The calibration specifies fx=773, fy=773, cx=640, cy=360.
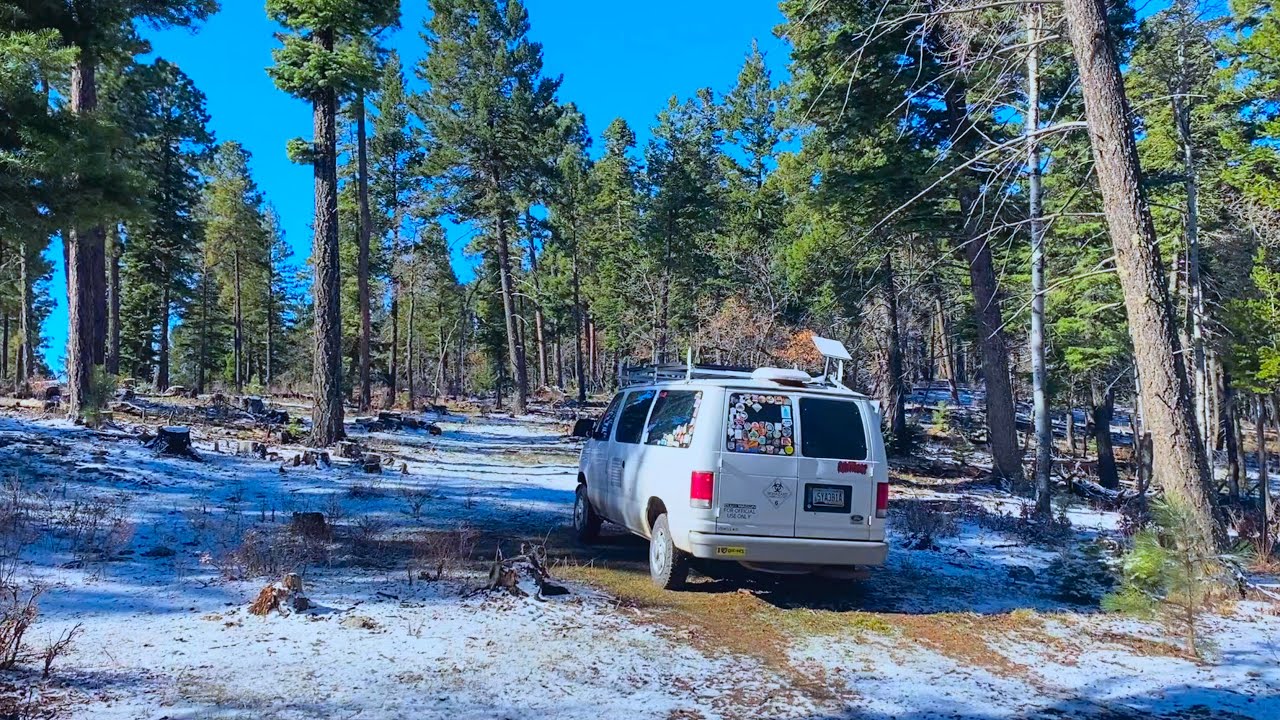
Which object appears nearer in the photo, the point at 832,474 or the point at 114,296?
the point at 832,474

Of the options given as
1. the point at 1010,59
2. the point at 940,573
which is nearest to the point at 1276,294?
the point at 1010,59

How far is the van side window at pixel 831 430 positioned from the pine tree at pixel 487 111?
82.1ft

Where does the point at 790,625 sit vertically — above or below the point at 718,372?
below

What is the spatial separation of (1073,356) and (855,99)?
528 inches

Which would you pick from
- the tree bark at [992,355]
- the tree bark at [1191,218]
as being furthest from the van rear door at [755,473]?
the tree bark at [1191,218]

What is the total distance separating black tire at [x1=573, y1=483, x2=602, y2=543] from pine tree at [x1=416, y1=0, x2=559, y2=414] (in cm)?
2146

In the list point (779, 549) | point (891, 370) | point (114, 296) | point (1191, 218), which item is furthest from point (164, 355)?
point (1191, 218)

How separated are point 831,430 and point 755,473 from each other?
0.83 metres

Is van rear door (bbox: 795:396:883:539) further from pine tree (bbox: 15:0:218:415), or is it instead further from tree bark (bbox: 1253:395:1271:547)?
pine tree (bbox: 15:0:218:415)

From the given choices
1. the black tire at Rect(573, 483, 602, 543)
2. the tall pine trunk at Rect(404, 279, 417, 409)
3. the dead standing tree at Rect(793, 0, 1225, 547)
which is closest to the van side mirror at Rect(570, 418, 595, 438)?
the black tire at Rect(573, 483, 602, 543)

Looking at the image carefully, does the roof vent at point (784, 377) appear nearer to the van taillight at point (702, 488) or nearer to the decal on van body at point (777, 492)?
the decal on van body at point (777, 492)

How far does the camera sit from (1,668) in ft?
14.2

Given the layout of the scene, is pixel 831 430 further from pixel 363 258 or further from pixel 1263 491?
pixel 363 258

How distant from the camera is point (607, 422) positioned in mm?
9617
